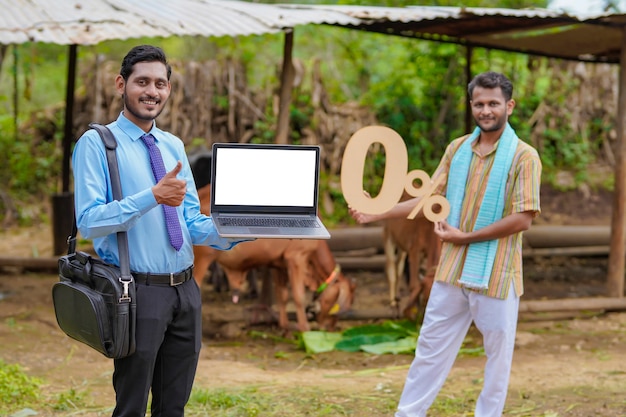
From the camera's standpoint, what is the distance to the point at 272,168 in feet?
12.0

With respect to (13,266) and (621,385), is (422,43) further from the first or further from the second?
(621,385)

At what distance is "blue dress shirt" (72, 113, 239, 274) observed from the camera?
314 cm

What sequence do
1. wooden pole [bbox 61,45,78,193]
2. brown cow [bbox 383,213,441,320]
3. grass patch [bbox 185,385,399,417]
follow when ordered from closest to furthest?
grass patch [bbox 185,385,399,417]
brown cow [bbox 383,213,441,320]
wooden pole [bbox 61,45,78,193]

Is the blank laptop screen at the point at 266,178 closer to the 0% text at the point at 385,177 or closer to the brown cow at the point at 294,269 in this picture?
the 0% text at the point at 385,177

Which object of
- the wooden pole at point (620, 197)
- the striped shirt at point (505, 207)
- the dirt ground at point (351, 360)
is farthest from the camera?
the wooden pole at point (620, 197)

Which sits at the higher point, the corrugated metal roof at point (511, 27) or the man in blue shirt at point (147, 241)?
the corrugated metal roof at point (511, 27)

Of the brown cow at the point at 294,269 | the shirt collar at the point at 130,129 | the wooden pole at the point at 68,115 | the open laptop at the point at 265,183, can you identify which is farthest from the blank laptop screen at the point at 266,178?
the wooden pole at the point at 68,115

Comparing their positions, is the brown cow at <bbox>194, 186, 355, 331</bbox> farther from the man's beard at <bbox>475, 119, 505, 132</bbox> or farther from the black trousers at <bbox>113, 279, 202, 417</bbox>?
the black trousers at <bbox>113, 279, 202, 417</bbox>

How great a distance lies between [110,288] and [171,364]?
45 centimetres

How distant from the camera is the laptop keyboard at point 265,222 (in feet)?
11.4

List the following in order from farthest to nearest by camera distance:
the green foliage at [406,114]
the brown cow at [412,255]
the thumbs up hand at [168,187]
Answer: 1. the green foliage at [406,114]
2. the brown cow at [412,255]
3. the thumbs up hand at [168,187]

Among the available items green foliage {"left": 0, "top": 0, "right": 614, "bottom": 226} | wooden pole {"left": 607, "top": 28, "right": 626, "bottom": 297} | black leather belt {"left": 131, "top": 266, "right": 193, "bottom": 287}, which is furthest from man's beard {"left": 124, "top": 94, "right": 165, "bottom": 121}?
green foliage {"left": 0, "top": 0, "right": 614, "bottom": 226}

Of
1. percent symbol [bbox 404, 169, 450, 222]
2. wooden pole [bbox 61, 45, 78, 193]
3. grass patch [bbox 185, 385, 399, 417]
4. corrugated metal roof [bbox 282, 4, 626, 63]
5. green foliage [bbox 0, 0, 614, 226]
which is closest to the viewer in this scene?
percent symbol [bbox 404, 169, 450, 222]

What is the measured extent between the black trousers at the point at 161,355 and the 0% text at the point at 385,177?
1165 mm
